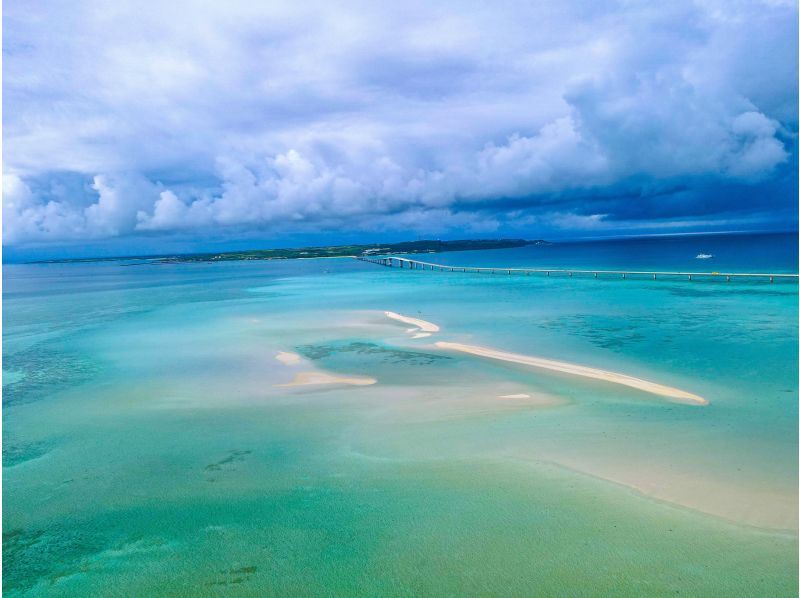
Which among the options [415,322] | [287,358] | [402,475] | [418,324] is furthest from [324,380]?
[415,322]

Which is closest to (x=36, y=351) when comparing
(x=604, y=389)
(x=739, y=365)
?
(x=604, y=389)

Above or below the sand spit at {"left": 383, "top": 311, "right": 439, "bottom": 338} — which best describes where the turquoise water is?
above

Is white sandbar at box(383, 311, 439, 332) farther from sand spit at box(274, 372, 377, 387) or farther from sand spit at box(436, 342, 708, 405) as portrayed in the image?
sand spit at box(274, 372, 377, 387)

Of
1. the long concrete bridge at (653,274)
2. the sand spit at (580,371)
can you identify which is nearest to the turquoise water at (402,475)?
the sand spit at (580,371)

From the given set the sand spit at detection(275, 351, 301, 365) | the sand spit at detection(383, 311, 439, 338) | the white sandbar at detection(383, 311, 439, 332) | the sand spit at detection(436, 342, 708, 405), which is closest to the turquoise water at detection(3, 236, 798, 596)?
the sand spit at detection(275, 351, 301, 365)

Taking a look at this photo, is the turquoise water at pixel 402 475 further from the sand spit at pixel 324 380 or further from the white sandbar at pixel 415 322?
the white sandbar at pixel 415 322

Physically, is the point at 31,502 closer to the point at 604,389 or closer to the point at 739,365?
the point at 604,389
